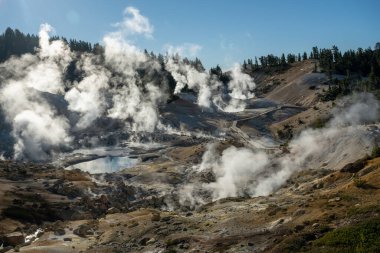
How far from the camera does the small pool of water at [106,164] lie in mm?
101125

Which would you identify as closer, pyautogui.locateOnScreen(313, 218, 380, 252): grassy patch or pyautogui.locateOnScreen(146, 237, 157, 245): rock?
pyautogui.locateOnScreen(313, 218, 380, 252): grassy patch

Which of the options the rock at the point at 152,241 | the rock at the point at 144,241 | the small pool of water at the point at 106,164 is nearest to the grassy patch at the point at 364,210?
the rock at the point at 152,241

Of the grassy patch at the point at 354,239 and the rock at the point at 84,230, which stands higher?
the grassy patch at the point at 354,239

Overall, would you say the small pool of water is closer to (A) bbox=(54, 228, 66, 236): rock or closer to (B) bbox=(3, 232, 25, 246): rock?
(B) bbox=(3, 232, 25, 246): rock

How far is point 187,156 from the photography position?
323 ft

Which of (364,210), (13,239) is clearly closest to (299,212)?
→ (364,210)

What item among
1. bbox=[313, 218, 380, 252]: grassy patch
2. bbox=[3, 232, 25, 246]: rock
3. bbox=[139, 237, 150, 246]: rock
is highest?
bbox=[313, 218, 380, 252]: grassy patch

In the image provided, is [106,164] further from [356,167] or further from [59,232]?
[356,167]

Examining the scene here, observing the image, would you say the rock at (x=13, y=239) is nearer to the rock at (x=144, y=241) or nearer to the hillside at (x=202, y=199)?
the hillside at (x=202, y=199)

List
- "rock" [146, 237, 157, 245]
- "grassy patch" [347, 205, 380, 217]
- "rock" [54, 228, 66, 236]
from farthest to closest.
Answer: "rock" [54, 228, 66, 236]
"rock" [146, 237, 157, 245]
"grassy patch" [347, 205, 380, 217]

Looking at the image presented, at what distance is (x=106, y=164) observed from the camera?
10644cm

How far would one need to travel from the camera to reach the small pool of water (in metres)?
101

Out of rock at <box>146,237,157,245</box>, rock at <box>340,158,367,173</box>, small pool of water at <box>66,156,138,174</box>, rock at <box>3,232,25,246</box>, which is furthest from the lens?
small pool of water at <box>66,156,138,174</box>

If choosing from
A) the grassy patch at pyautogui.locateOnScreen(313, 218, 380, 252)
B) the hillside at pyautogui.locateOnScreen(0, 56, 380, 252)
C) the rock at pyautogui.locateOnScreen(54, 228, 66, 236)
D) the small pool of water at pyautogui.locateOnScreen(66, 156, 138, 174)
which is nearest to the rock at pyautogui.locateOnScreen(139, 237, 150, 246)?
the hillside at pyautogui.locateOnScreen(0, 56, 380, 252)
